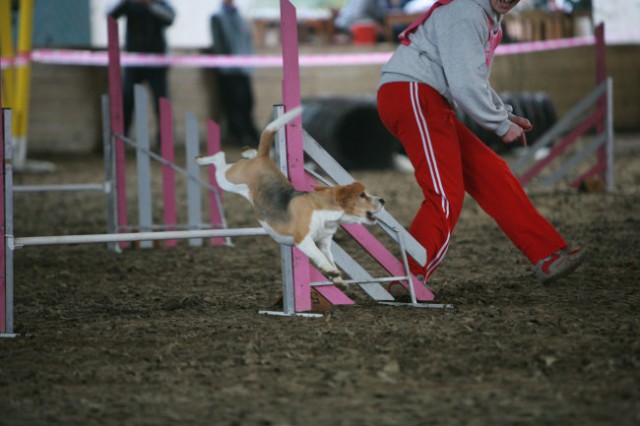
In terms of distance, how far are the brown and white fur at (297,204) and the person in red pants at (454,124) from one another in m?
0.58

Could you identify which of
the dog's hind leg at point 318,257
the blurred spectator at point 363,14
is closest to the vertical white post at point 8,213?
the dog's hind leg at point 318,257

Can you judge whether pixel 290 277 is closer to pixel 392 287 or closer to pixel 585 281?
pixel 392 287

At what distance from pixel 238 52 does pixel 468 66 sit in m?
10.5

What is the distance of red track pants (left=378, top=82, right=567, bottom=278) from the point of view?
4027 millimetres

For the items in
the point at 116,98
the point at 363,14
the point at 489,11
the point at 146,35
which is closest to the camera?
the point at 489,11

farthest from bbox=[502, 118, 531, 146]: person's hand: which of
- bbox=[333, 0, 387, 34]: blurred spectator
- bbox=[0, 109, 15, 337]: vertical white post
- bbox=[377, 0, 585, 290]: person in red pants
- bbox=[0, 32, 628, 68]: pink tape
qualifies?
bbox=[333, 0, 387, 34]: blurred spectator

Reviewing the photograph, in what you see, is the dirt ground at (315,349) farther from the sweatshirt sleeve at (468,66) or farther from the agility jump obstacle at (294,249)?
the sweatshirt sleeve at (468,66)

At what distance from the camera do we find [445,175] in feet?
13.2

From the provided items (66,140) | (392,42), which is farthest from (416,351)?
(392,42)

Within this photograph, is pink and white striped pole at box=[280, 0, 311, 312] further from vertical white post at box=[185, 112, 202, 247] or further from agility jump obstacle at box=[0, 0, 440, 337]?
vertical white post at box=[185, 112, 202, 247]

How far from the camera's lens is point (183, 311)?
13.5 ft

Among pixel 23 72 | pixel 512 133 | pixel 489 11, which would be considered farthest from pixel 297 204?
pixel 23 72

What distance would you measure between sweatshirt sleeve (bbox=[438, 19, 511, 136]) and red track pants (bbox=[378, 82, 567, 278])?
0.15 m

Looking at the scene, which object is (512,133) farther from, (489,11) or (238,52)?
(238,52)
